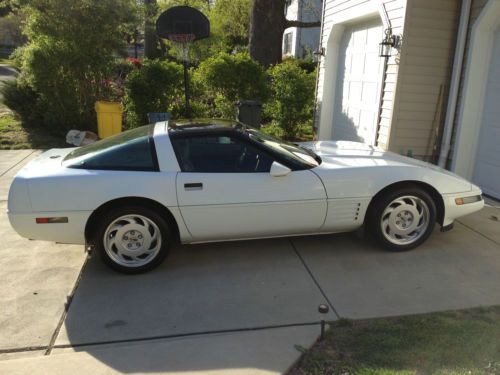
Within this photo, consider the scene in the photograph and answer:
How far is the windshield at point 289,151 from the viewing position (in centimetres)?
422

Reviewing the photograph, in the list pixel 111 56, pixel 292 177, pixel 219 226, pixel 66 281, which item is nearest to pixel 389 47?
pixel 292 177

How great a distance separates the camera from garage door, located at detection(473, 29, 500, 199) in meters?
6.34

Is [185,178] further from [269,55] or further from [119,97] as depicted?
[269,55]

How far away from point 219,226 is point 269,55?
410 inches

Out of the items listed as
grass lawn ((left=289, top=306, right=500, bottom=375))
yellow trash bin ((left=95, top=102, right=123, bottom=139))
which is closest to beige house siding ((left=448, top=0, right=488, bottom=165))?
grass lawn ((left=289, top=306, right=500, bottom=375))

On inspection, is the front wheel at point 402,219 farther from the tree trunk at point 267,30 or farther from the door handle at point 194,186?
the tree trunk at point 267,30

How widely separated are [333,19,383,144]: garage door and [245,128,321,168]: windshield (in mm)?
3766

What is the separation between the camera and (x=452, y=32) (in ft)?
23.0

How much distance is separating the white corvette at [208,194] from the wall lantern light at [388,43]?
339 cm

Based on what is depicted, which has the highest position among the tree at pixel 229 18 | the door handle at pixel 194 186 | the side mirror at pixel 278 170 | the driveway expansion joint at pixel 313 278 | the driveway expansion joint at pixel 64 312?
the tree at pixel 229 18

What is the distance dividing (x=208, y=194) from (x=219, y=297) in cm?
87

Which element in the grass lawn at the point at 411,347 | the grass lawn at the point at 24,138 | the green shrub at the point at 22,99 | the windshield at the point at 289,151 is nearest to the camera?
the grass lawn at the point at 411,347

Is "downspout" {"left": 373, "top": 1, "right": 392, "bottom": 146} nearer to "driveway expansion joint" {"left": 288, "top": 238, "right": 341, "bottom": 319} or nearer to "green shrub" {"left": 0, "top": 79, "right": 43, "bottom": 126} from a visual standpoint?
"driveway expansion joint" {"left": 288, "top": 238, "right": 341, "bottom": 319}

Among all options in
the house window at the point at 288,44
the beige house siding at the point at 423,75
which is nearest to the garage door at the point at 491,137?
the beige house siding at the point at 423,75
